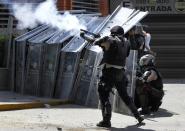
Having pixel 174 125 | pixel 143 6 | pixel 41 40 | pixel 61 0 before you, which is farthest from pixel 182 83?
pixel 174 125

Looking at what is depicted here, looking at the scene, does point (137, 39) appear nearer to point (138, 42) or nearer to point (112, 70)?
point (138, 42)

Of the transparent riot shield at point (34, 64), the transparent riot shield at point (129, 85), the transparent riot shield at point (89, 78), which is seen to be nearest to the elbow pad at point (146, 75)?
the transparent riot shield at point (129, 85)

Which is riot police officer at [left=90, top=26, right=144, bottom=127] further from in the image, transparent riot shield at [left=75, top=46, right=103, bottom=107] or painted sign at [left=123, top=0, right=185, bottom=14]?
painted sign at [left=123, top=0, right=185, bottom=14]

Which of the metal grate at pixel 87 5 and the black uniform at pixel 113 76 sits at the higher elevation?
the metal grate at pixel 87 5

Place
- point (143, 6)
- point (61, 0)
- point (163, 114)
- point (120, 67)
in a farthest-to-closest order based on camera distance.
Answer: point (143, 6) → point (61, 0) → point (163, 114) → point (120, 67)

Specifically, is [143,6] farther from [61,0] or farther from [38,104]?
[38,104]

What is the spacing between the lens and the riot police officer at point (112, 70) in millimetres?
9375

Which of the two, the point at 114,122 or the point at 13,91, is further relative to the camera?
the point at 13,91

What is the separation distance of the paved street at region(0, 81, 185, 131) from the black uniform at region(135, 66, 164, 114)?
20 cm

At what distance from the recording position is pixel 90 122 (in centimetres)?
993

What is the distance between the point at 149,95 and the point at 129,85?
1.52ft

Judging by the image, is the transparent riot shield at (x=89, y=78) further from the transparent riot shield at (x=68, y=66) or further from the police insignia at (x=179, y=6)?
the police insignia at (x=179, y=6)

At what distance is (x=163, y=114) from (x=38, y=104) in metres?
2.52

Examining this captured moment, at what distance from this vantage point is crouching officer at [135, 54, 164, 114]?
1091 centimetres
